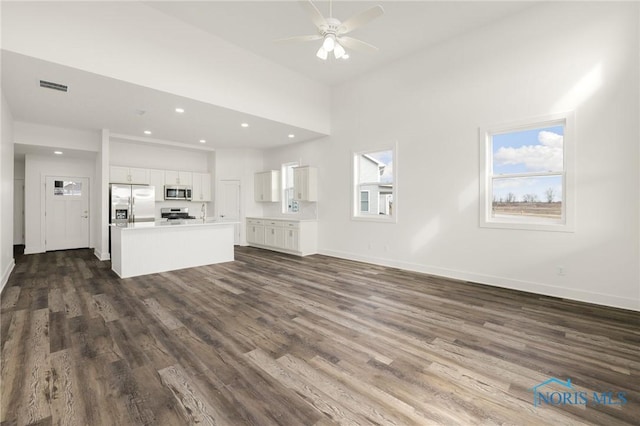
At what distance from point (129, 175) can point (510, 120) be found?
8267 millimetres

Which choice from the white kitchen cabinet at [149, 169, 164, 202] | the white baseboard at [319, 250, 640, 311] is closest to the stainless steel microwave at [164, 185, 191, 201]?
the white kitchen cabinet at [149, 169, 164, 202]

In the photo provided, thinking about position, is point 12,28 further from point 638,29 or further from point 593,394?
point 638,29

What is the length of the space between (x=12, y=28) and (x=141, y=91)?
1.32 m

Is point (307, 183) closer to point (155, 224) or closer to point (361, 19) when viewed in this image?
point (155, 224)

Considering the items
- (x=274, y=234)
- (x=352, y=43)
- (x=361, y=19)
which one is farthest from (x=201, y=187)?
(x=361, y=19)

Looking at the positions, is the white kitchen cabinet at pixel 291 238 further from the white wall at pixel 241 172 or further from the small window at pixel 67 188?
the small window at pixel 67 188

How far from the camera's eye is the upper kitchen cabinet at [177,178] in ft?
26.0

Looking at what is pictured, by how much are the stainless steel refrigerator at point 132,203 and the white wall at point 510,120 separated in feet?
17.1

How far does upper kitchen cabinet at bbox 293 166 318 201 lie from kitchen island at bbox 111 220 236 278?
1.98 m

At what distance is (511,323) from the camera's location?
3084 mm

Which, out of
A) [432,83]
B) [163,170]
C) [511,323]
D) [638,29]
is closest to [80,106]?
[163,170]

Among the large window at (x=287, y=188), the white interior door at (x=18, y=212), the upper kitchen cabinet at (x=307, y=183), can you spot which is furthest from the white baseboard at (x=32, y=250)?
the upper kitchen cabinet at (x=307, y=183)

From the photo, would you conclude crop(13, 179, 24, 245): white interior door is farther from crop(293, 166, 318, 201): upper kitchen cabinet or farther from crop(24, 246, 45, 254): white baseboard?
crop(293, 166, 318, 201): upper kitchen cabinet

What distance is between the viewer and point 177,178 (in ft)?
26.5
